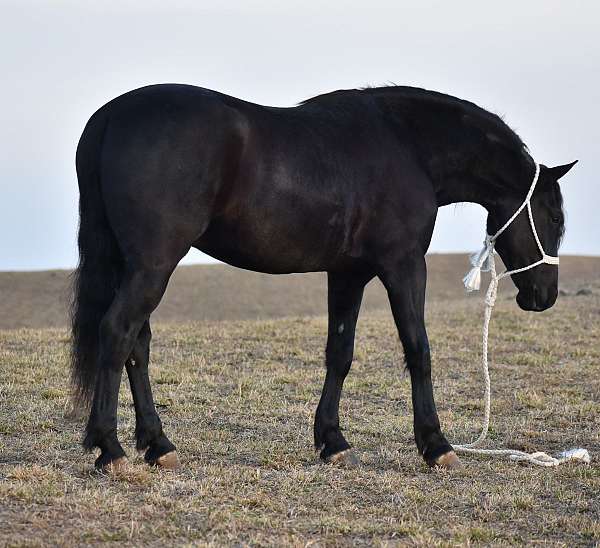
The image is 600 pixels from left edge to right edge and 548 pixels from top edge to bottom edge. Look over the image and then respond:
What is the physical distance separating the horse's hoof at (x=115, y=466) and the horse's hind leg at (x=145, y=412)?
0.33 metres

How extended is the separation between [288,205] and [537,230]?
6.84 ft

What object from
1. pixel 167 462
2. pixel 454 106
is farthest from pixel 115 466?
pixel 454 106

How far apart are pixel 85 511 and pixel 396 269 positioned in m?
2.56

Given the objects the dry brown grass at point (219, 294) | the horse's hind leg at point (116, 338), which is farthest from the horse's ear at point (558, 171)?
the dry brown grass at point (219, 294)

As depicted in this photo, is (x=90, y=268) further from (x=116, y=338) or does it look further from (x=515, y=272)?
(x=515, y=272)

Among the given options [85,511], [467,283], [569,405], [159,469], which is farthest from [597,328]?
[85,511]

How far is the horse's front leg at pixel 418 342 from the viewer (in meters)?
6.64

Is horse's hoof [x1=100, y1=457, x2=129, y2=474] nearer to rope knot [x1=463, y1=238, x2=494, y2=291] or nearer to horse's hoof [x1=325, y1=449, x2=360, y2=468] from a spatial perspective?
horse's hoof [x1=325, y1=449, x2=360, y2=468]

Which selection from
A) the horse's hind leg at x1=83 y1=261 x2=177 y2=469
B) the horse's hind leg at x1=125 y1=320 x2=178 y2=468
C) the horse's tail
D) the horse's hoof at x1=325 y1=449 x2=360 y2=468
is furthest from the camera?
the horse's hoof at x1=325 y1=449 x2=360 y2=468

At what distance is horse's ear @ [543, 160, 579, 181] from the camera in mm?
7192

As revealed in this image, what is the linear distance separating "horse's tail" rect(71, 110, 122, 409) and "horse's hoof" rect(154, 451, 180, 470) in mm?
581

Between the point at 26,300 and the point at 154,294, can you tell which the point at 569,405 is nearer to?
the point at 154,294

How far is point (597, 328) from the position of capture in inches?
584

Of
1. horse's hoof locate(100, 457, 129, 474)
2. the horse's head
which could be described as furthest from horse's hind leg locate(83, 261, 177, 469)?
the horse's head
